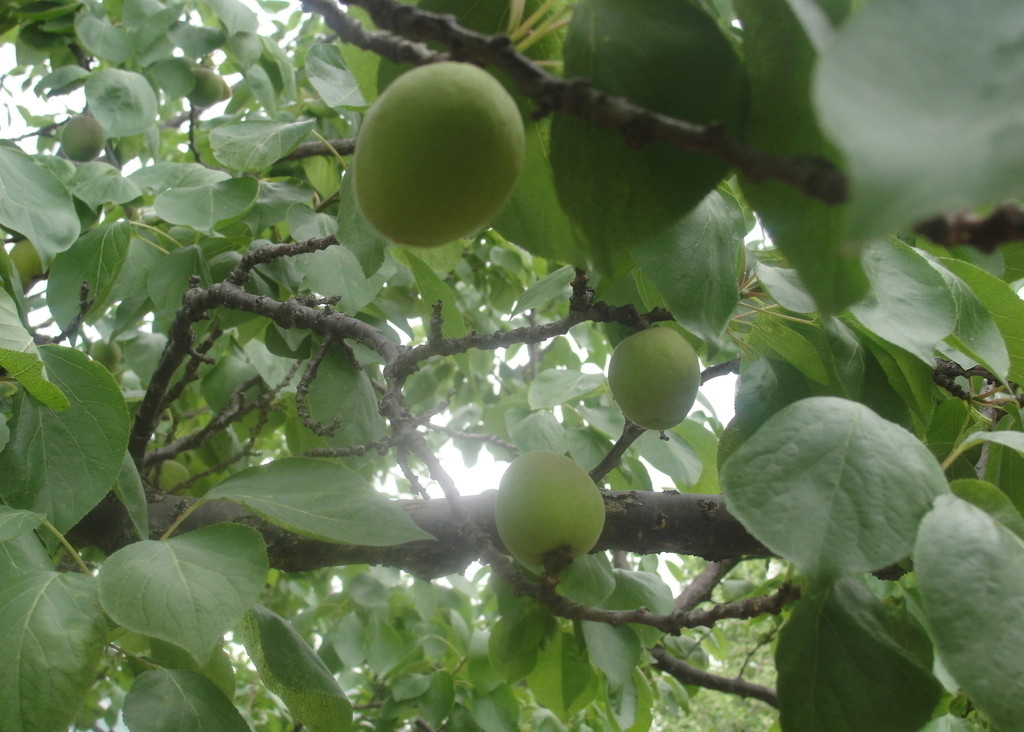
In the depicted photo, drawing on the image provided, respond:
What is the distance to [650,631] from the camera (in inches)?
63.2

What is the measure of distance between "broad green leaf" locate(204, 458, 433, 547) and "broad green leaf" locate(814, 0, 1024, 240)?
66 cm

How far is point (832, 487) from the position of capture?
27.5 inches

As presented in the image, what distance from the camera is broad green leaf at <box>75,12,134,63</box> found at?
7.00 feet

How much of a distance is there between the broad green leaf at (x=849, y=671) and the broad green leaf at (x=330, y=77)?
41.9 inches

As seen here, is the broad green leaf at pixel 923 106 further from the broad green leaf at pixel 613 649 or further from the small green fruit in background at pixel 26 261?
the small green fruit in background at pixel 26 261

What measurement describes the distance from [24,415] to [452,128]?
0.88 meters

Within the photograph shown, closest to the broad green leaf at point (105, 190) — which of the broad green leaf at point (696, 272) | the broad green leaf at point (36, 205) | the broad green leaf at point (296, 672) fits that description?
the broad green leaf at point (36, 205)

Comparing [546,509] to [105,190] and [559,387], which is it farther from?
[105,190]

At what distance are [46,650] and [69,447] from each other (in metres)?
0.30

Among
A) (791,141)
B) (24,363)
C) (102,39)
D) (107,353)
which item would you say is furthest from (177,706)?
(102,39)

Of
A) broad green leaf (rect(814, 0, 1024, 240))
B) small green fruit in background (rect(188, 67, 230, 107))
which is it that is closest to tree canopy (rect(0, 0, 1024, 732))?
broad green leaf (rect(814, 0, 1024, 240))

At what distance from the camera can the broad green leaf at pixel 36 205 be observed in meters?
1.26

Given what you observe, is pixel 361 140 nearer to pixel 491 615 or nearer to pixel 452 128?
pixel 452 128

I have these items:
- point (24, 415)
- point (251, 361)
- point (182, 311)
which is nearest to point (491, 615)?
point (251, 361)
